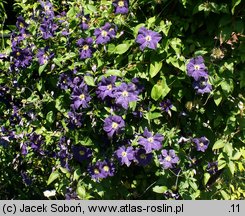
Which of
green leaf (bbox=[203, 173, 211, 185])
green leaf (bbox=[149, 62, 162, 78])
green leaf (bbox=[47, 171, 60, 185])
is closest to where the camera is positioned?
green leaf (bbox=[149, 62, 162, 78])

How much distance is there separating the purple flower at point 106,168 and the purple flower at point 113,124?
8.4 inches

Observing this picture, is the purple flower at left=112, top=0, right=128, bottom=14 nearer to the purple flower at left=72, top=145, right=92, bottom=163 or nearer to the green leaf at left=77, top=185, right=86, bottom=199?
the purple flower at left=72, top=145, right=92, bottom=163

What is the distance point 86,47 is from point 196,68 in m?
0.51

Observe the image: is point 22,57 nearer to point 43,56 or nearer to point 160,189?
point 43,56

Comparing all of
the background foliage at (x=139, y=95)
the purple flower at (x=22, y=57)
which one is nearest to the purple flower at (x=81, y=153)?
the background foliage at (x=139, y=95)

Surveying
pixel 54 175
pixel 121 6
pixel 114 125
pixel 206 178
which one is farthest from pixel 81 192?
pixel 121 6

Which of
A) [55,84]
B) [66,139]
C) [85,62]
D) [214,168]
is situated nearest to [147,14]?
[85,62]

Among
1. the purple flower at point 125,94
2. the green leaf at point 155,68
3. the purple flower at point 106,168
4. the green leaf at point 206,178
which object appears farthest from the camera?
the green leaf at point 206,178

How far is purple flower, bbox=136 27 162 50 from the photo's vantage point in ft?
6.39

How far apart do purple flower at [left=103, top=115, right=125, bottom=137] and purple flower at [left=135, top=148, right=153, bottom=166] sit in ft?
0.52

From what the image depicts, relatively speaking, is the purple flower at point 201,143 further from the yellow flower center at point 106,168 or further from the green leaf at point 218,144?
the yellow flower center at point 106,168

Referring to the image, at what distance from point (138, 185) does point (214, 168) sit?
1.36 ft

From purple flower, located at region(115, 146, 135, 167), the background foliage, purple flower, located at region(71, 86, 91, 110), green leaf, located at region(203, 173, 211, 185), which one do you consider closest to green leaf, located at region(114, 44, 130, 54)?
the background foliage

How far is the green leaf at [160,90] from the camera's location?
2.08 metres
